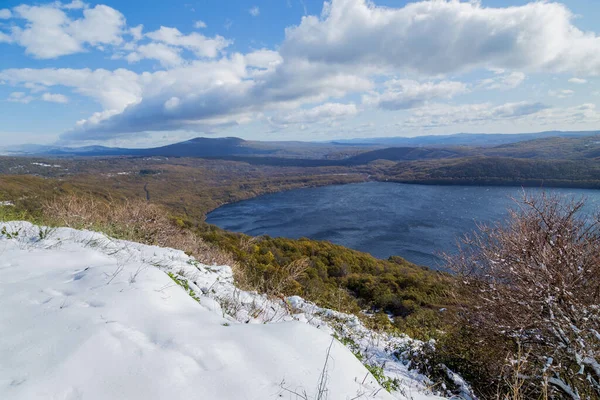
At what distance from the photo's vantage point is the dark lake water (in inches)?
1766

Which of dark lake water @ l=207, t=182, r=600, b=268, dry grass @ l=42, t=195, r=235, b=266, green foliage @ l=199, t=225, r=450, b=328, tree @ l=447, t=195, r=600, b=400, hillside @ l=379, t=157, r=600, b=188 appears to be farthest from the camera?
hillside @ l=379, t=157, r=600, b=188

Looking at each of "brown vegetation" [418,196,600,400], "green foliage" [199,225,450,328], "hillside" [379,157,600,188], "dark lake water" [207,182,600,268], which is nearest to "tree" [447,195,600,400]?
"brown vegetation" [418,196,600,400]

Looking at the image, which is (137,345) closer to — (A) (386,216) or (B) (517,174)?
(A) (386,216)

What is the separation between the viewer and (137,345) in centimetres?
214

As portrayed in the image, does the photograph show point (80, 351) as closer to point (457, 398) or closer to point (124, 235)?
point (457, 398)

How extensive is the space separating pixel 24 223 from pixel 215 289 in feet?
11.7

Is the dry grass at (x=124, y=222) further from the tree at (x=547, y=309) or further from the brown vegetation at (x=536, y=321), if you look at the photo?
the tree at (x=547, y=309)

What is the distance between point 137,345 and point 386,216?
203 feet

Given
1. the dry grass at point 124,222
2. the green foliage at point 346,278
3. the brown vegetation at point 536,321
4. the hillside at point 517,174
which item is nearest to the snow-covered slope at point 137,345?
the brown vegetation at point 536,321

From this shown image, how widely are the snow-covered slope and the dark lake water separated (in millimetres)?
32748

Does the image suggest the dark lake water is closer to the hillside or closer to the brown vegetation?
the hillside

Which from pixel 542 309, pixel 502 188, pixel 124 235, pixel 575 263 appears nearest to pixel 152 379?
pixel 542 309

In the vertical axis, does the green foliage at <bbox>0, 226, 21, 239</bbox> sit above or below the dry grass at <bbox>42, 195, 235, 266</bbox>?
above

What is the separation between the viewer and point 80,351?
6.48 ft
